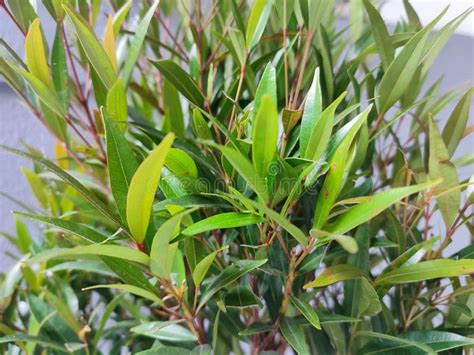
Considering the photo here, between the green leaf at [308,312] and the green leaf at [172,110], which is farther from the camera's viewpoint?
the green leaf at [172,110]

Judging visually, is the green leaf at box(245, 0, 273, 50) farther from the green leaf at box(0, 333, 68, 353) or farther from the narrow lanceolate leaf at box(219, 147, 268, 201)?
the green leaf at box(0, 333, 68, 353)

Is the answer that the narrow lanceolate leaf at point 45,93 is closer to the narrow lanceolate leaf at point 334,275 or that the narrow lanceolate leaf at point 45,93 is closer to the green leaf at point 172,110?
the green leaf at point 172,110

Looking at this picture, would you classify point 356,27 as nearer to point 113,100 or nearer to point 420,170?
point 420,170

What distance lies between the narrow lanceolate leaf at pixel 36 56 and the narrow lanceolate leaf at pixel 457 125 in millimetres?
355

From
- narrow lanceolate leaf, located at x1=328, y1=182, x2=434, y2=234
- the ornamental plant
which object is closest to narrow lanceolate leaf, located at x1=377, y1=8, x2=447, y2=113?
the ornamental plant

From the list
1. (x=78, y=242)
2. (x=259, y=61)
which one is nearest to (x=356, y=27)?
(x=259, y=61)

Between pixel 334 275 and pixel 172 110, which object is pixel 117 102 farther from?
pixel 334 275

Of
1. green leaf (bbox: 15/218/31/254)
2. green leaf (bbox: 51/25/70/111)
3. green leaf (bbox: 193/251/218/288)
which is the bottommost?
green leaf (bbox: 15/218/31/254)

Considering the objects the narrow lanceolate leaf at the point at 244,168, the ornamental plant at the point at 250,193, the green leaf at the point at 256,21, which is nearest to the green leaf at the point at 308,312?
the ornamental plant at the point at 250,193

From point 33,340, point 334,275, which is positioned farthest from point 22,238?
point 334,275

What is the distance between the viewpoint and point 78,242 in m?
0.36

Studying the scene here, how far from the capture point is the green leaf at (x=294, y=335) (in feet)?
1.27

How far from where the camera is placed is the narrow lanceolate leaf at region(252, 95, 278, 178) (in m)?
0.29

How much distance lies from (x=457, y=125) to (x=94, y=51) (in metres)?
0.32
